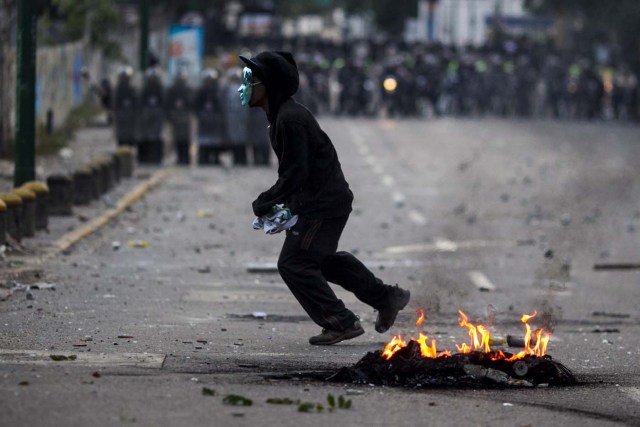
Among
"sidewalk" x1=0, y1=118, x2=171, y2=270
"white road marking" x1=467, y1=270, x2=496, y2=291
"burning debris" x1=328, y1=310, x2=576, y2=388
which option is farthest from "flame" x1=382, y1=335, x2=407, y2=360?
"sidewalk" x1=0, y1=118, x2=171, y2=270

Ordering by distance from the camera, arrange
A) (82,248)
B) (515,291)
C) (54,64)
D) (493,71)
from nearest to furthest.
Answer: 1. (515,291)
2. (82,248)
3. (54,64)
4. (493,71)

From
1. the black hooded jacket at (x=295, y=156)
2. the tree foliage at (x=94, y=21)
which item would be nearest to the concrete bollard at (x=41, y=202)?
the black hooded jacket at (x=295, y=156)

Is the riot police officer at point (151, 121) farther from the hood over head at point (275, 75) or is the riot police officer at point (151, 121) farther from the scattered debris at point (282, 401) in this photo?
the scattered debris at point (282, 401)

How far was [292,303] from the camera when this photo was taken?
12.6 m

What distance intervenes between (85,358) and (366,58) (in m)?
66.1

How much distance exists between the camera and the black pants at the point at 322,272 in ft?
31.8

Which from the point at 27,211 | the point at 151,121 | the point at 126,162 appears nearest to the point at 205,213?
the point at 126,162

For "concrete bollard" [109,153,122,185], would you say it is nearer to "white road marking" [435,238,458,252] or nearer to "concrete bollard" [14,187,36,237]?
"white road marking" [435,238,458,252]

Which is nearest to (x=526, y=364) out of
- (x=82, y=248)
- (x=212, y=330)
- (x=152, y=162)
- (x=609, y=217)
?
(x=212, y=330)

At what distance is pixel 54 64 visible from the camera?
114 ft

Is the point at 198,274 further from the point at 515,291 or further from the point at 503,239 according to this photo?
the point at 503,239

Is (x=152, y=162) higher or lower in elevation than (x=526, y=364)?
lower

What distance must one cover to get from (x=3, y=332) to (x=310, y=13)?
439 feet

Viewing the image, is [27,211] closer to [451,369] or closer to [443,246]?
[443,246]
